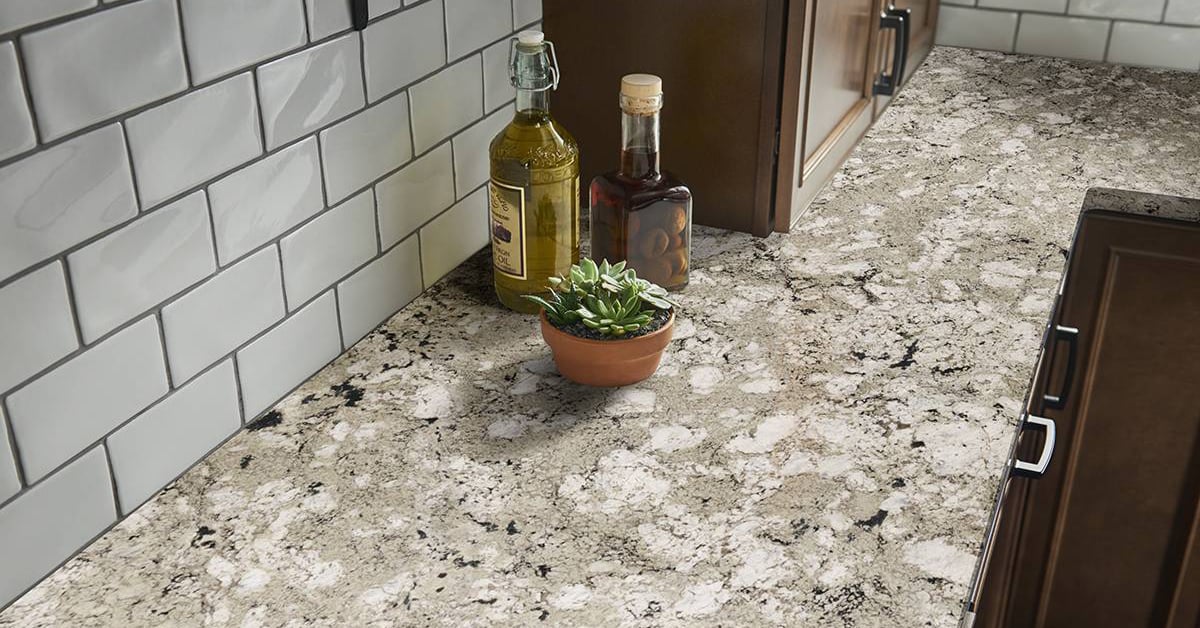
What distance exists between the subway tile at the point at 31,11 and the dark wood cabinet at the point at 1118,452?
1.30 metres

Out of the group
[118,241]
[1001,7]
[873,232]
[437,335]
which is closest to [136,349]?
[118,241]

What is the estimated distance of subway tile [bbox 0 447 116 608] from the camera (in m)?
0.89

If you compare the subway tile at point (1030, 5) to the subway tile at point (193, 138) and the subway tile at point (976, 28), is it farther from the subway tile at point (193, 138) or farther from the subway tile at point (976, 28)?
the subway tile at point (193, 138)

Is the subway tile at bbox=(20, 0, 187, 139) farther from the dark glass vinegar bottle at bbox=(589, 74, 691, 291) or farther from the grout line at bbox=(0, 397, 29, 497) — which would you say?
the dark glass vinegar bottle at bbox=(589, 74, 691, 291)

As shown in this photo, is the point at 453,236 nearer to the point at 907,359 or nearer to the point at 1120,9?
the point at 907,359

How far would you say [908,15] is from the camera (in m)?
1.86

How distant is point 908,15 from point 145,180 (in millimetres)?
1308

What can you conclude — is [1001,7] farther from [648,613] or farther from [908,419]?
[648,613]

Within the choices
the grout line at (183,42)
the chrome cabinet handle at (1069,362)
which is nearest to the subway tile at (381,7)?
the grout line at (183,42)

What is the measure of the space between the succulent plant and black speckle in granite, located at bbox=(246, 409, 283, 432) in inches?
10.7

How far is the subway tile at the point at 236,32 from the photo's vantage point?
963 millimetres

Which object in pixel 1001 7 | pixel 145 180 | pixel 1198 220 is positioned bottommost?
pixel 1198 220


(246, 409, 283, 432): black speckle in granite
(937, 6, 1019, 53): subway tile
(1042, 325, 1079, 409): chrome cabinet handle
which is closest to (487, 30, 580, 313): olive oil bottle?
(246, 409, 283, 432): black speckle in granite

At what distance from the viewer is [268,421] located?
114cm
